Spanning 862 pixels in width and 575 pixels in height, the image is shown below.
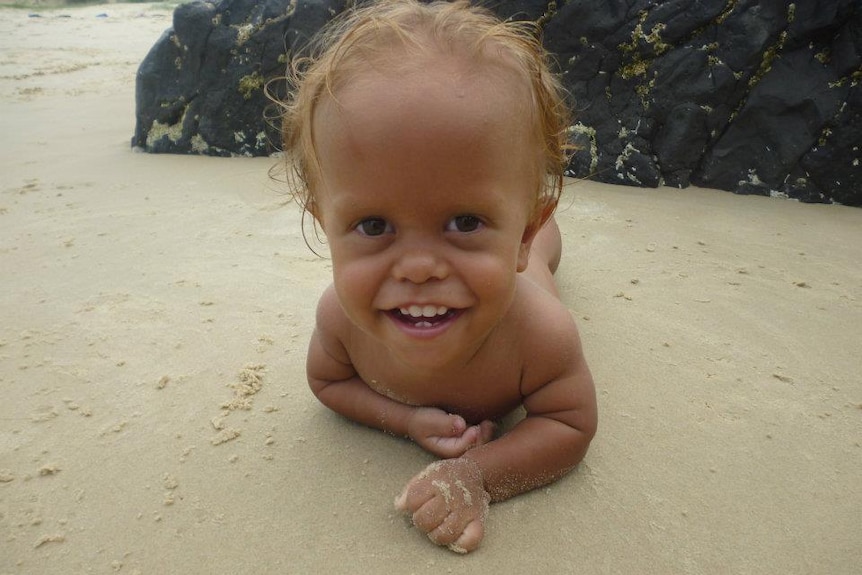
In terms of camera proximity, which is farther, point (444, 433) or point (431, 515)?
point (444, 433)

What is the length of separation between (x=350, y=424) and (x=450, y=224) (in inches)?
30.5

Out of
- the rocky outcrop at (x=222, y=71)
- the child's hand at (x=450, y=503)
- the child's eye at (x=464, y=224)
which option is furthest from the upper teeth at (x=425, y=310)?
the rocky outcrop at (x=222, y=71)

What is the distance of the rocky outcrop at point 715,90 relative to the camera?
3.42 meters

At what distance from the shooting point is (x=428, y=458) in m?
1.68

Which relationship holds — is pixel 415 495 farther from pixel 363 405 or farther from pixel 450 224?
pixel 450 224

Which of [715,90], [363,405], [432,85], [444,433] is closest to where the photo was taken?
[432,85]

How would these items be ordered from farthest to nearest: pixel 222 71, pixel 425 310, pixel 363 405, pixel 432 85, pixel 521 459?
pixel 222 71 → pixel 363 405 → pixel 521 459 → pixel 425 310 → pixel 432 85

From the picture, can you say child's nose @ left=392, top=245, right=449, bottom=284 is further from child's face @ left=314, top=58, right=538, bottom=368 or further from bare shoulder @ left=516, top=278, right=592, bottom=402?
bare shoulder @ left=516, top=278, right=592, bottom=402

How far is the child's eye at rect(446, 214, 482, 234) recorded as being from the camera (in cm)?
133

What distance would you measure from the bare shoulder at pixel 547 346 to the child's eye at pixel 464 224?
0.35 meters

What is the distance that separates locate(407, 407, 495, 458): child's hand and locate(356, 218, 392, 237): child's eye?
22.2 inches

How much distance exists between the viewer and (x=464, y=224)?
1.34 metres

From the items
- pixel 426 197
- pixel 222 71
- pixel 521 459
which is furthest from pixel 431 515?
pixel 222 71

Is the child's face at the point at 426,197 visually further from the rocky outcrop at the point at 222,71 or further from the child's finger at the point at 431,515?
the rocky outcrop at the point at 222,71
